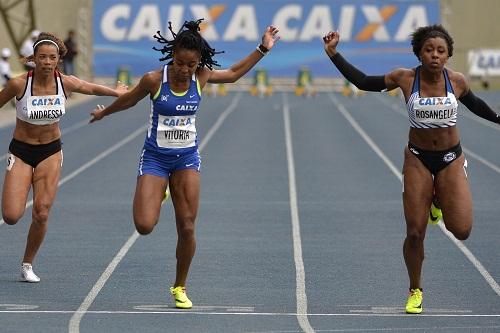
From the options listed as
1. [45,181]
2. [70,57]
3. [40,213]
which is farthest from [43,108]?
[70,57]

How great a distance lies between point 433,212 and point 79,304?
8.26 ft

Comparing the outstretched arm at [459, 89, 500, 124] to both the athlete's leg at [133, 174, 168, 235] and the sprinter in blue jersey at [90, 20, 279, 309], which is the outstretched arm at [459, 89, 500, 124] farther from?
the athlete's leg at [133, 174, 168, 235]

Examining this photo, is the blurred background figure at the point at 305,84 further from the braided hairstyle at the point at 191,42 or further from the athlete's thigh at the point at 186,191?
the athlete's thigh at the point at 186,191

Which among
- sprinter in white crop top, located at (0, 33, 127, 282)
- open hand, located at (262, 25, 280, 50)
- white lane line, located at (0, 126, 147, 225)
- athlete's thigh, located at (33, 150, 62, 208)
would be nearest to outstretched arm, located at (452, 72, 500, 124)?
open hand, located at (262, 25, 280, 50)

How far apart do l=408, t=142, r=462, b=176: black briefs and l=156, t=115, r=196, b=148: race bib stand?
5.05 ft

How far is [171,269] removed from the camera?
38.5ft

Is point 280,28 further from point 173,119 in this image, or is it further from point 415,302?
point 415,302

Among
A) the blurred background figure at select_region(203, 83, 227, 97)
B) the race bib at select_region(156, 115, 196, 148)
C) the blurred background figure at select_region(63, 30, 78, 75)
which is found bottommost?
the race bib at select_region(156, 115, 196, 148)

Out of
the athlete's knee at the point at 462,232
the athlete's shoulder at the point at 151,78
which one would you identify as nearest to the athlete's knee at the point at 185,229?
the athlete's shoulder at the point at 151,78

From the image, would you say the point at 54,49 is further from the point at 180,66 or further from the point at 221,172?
the point at 221,172

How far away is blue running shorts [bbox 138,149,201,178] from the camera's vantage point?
9664 mm

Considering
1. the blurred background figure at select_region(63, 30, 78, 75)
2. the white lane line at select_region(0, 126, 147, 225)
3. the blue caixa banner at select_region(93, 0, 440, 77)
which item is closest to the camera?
the white lane line at select_region(0, 126, 147, 225)

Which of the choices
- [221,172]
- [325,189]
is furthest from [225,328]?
[221,172]

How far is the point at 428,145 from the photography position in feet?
31.7
